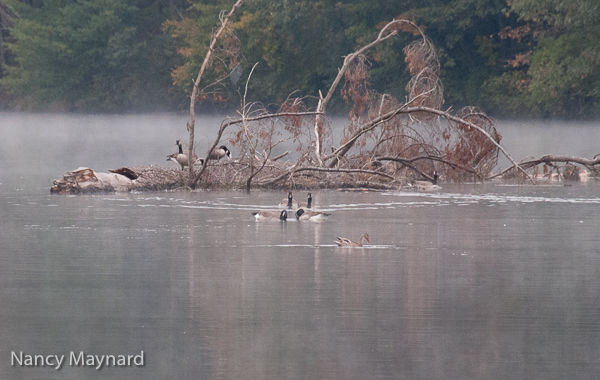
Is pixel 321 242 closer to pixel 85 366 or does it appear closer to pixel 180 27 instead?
pixel 85 366

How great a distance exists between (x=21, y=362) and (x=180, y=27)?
5445 centimetres

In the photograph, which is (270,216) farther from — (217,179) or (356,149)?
(356,149)

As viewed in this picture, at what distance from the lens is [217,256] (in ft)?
27.8

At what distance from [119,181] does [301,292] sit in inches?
344

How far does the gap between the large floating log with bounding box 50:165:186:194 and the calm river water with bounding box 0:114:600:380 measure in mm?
1711

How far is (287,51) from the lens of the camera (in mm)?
51625

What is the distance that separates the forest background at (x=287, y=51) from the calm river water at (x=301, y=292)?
94.1 feet

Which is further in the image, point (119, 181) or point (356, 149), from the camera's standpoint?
point (356, 149)

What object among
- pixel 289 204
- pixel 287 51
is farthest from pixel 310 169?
pixel 287 51

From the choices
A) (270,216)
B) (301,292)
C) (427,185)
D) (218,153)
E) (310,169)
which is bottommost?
(301,292)

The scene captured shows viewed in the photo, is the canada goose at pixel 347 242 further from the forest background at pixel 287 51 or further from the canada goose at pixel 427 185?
the forest background at pixel 287 51

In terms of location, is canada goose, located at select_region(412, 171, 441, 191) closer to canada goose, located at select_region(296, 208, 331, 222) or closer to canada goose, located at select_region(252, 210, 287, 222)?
canada goose, located at select_region(296, 208, 331, 222)

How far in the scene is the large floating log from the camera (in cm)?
1459

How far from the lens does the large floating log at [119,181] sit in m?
14.6
